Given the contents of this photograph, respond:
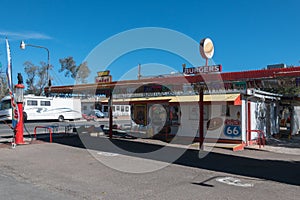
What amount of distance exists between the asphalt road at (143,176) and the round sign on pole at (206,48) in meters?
4.27

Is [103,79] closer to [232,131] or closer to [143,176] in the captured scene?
[232,131]

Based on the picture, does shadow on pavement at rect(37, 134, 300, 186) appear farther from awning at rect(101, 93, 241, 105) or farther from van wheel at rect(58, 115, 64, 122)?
van wheel at rect(58, 115, 64, 122)

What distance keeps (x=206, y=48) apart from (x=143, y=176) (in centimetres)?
688

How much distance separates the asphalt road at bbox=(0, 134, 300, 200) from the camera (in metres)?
6.63

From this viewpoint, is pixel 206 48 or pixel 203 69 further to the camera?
pixel 206 48

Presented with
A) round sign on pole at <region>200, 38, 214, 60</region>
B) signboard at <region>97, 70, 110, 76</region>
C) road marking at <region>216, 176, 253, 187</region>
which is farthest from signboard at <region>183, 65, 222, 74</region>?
signboard at <region>97, 70, 110, 76</region>

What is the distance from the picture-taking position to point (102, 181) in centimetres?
781

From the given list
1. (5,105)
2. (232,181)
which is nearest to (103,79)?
(232,181)

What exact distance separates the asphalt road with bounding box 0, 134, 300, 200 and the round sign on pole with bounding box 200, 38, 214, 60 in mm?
4273

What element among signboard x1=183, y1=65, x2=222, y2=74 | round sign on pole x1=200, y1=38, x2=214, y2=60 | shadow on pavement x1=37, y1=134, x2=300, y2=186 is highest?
round sign on pole x1=200, y1=38, x2=214, y2=60

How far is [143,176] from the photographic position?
27.7ft

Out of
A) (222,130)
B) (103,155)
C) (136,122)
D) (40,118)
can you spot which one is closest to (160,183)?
(103,155)

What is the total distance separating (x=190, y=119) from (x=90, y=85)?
20.7 feet

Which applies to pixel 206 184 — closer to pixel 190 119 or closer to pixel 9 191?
pixel 9 191
